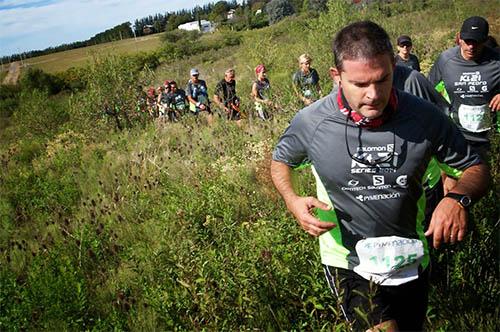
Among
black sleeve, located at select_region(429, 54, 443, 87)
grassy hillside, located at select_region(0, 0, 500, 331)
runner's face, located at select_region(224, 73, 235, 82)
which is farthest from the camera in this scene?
runner's face, located at select_region(224, 73, 235, 82)

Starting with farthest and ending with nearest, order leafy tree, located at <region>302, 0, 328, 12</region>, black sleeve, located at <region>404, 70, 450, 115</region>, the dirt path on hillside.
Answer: leafy tree, located at <region>302, 0, 328, 12</region> < the dirt path on hillside < black sleeve, located at <region>404, 70, 450, 115</region>

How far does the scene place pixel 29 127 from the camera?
49.8 ft

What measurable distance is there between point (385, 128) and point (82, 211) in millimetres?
5553

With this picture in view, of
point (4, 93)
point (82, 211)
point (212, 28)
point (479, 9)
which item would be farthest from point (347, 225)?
point (212, 28)

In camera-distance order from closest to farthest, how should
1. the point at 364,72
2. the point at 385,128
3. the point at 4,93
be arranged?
the point at 364,72 → the point at 385,128 → the point at 4,93

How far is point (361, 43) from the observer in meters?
1.92

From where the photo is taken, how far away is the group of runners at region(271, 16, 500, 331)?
1951 millimetres

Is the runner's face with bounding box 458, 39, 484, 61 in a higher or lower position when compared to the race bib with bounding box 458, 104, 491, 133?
higher

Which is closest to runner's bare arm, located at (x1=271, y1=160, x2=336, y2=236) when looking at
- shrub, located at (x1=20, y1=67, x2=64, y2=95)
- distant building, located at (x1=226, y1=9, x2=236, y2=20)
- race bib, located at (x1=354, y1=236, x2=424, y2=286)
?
race bib, located at (x1=354, y1=236, x2=424, y2=286)

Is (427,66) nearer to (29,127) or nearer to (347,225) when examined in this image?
(347,225)

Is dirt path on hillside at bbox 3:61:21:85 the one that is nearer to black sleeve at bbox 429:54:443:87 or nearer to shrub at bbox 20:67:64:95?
shrub at bbox 20:67:64:95

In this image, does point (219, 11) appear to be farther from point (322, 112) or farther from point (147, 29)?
point (322, 112)

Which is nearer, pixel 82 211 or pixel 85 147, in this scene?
pixel 82 211

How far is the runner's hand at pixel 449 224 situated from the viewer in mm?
1937
